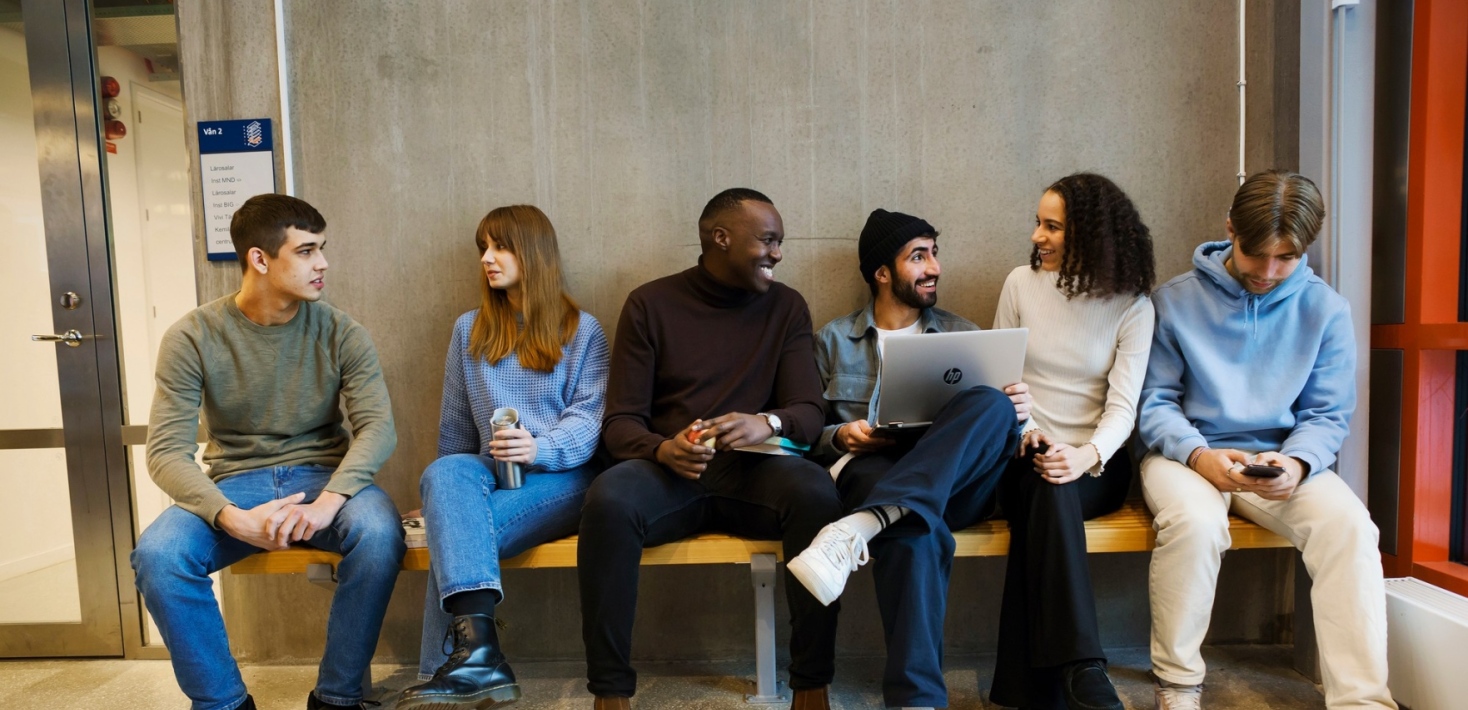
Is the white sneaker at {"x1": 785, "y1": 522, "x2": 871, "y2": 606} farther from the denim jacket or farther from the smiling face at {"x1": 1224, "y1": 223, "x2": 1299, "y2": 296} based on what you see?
the smiling face at {"x1": 1224, "y1": 223, "x2": 1299, "y2": 296}

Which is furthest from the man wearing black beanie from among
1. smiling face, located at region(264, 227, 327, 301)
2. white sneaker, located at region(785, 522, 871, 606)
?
smiling face, located at region(264, 227, 327, 301)

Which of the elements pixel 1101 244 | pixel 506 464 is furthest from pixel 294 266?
pixel 1101 244

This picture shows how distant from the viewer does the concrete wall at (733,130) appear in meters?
2.57

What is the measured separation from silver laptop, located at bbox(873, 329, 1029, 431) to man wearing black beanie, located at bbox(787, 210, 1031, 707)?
0.14ft

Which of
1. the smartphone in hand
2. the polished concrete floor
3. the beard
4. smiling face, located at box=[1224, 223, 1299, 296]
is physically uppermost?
smiling face, located at box=[1224, 223, 1299, 296]

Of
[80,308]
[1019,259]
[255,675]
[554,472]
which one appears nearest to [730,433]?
[554,472]

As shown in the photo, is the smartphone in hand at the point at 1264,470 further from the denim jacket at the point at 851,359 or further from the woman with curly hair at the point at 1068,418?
the denim jacket at the point at 851,359

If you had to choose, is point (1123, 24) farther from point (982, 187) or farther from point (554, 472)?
point (554, 472)

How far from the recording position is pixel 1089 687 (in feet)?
6.09

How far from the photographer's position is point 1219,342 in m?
2.24

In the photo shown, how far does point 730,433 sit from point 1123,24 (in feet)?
5.84

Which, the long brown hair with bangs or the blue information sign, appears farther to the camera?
the blue information sign

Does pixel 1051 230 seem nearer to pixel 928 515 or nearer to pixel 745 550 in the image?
pixel 928 515

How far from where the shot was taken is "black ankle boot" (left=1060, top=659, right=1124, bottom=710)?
1.84 meters
